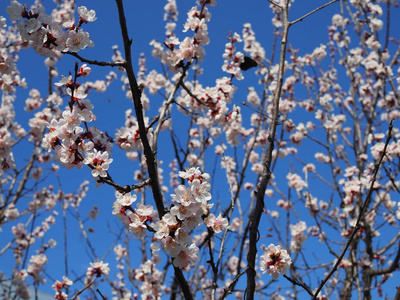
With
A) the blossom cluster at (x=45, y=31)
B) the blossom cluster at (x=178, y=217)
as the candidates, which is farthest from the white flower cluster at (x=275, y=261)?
the blossom cluster at (x=45, y=31)

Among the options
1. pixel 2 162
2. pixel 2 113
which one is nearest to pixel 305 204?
pixel 2 162

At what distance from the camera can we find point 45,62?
646cm

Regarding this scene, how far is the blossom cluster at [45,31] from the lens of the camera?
1.77 metres

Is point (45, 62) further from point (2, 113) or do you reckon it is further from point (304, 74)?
point (304, 74)

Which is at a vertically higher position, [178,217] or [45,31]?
[45,31]

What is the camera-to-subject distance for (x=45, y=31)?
5.82 feet

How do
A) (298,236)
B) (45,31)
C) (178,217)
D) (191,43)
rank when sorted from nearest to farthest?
(178,217) → (45,31) → (191,43) → (298,236)

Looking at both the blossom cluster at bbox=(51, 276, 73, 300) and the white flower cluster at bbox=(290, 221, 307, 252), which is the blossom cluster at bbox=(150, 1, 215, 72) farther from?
the white flower cluster at bbox=(290, 221, 307, 252)

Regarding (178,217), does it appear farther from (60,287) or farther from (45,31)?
(60,287)

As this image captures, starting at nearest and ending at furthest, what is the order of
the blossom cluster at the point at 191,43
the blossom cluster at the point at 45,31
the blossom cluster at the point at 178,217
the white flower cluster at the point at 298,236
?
the blossom cluster at the point at 178,217 < the blossom cluster at the point at 45,31 < the blossom cluster at the point at 191,43 < the white flower cluster at the point at 298,236

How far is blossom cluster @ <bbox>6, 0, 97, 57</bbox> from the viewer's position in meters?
1.77

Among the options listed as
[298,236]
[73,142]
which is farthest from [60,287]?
[298,236]

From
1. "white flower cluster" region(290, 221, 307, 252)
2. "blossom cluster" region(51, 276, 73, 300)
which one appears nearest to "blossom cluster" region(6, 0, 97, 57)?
"blossom cluster" region(51, 276, 73, 300)

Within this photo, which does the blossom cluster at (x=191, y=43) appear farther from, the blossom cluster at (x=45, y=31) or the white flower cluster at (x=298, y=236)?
the white flower cluster at (x=298, y=236)
